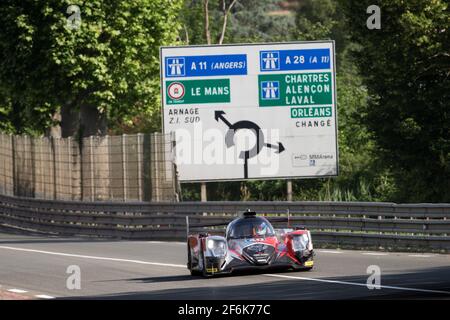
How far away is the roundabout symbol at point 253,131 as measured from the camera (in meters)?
32.6

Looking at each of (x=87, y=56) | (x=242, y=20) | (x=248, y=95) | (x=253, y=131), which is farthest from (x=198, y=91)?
(x=242, y=20)

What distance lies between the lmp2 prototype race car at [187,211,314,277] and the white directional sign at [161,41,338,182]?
43.0 ft

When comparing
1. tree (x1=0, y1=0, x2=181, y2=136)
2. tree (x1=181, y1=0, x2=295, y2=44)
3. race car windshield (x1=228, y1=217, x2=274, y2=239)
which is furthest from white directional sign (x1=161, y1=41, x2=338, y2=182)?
tree (x1=181, y1=0, x2=295, y2=44)

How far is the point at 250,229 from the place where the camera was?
19562 mm

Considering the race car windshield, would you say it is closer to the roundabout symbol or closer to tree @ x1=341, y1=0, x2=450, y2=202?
the roundabout symbol

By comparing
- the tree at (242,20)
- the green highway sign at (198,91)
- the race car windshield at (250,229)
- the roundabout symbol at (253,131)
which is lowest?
the race car windshield at (250,229)

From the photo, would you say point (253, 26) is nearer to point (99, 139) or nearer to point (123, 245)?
point (99, 139)

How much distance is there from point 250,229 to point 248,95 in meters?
13.3

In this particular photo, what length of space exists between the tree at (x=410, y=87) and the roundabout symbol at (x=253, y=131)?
3.53 metres

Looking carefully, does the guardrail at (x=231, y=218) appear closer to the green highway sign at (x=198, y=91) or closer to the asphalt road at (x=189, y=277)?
the asphalt road at (x=189, y=277)

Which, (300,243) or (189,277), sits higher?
(300,243)
